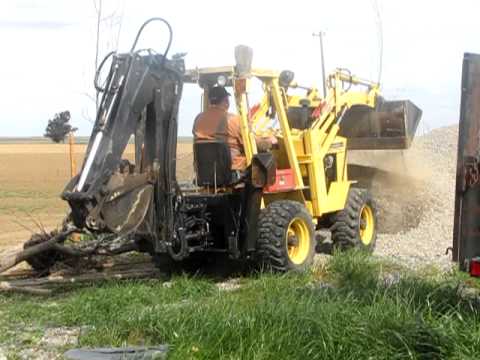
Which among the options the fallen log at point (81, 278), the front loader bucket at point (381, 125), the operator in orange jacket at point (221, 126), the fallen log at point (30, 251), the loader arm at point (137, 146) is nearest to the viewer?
the loader arm at point (137, 146)

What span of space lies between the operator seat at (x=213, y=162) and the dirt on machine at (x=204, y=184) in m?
0.01

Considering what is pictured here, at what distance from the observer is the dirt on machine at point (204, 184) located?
802 cm

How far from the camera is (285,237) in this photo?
9.17 metres

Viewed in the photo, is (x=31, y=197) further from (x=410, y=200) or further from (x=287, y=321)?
(x=287, y=321)

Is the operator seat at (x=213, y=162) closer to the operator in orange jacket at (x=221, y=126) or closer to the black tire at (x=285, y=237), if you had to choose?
the operator in orange jacket at (x=221, y=126)

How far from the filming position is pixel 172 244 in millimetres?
8586

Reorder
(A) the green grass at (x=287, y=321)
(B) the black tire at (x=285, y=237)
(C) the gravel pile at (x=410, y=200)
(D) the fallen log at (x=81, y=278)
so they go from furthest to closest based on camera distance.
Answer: (C) the gravel pile at (x=410, y=200) → (B) the black tire at (x=285, y=237) → (D) the fallen log at (x=81, y=278) → (A) the green grass at (x=287, y=321)

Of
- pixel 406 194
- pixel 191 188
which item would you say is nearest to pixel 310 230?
pixel 191 188

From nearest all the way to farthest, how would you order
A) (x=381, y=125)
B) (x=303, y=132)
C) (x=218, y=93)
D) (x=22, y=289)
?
(x=22, y=289) → (x=218, y=93) → (x=303, y=132) → (x=381, y=125)

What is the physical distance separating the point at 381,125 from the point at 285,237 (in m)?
4.11

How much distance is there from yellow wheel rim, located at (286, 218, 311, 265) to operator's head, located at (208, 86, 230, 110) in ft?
5.30

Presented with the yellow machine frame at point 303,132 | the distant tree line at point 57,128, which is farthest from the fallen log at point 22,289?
the distant tree line at point 57,128

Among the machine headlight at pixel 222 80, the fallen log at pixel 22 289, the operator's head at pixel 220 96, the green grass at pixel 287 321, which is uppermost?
the machine headlight at pixel 222 80

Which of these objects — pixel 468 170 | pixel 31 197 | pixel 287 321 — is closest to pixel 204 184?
pixel 287 321
